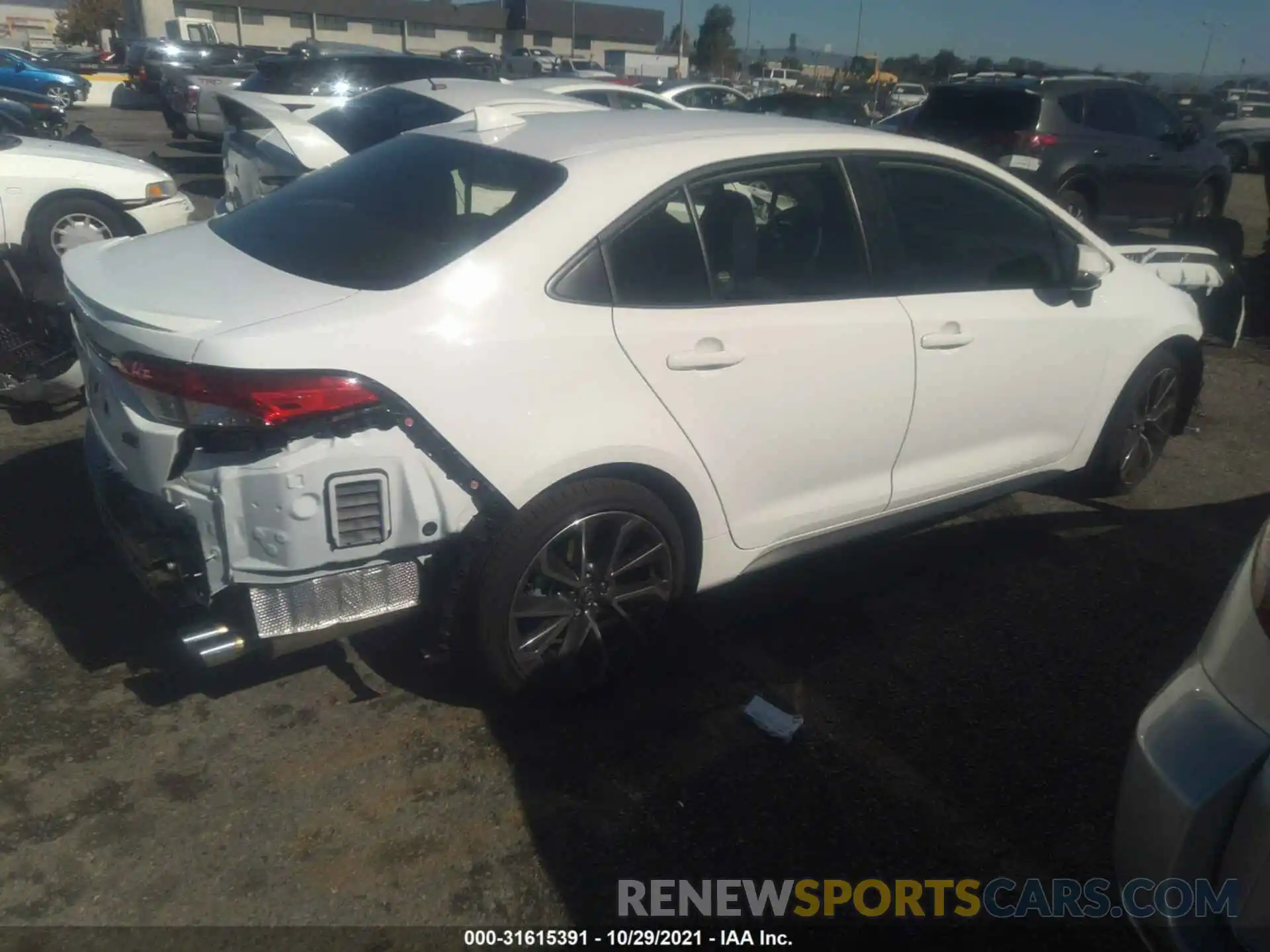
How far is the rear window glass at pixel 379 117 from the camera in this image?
6.54m

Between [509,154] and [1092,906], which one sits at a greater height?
[509,154]

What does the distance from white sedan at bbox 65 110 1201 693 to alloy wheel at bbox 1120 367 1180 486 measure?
764 millimetres

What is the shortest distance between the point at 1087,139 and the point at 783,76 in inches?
1806

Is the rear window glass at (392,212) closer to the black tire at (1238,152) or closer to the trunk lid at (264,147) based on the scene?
the trunk lid at (264,147)

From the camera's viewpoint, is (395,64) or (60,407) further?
(395,64)

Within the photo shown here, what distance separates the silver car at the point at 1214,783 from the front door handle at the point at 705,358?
1.48 m

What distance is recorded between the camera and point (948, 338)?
142 inches

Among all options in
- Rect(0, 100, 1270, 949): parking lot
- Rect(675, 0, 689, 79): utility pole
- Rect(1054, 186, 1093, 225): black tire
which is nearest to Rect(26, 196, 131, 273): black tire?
Rect(0, 100, 1270, 949): parking lot

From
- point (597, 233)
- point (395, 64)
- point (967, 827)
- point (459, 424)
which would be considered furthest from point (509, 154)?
point (395, 64)

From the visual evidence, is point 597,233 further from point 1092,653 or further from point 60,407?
point 60,407

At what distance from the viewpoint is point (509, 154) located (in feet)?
10.6

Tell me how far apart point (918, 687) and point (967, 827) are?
65cm

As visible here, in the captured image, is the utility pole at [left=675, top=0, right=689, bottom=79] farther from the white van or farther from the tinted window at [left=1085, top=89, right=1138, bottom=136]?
the tinted window at [left=1085, top=89, right=1138, bottom=136]

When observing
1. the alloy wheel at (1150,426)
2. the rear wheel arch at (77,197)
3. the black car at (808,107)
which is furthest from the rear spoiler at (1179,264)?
the black car at (808,107)
